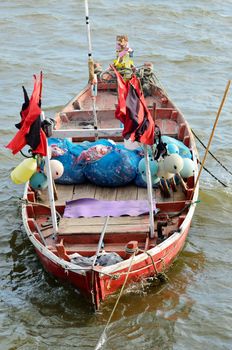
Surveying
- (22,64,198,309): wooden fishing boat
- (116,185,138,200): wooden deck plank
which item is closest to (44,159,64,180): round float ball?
(22,64,198,309): wooden fishing boat

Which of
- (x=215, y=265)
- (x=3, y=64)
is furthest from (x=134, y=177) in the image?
(x=3, y=64)

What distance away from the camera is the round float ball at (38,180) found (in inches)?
426

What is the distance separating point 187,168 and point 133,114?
2341 millimetres

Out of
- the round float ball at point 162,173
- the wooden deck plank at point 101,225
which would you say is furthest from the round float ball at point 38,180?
the round float ball at point 162,173

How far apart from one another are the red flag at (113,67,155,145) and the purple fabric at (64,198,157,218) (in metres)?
1.81

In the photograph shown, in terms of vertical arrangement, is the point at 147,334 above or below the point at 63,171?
below

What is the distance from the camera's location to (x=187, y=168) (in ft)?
35.5

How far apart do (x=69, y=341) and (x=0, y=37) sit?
597 inches

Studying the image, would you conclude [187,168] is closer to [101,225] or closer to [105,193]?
[105,193]

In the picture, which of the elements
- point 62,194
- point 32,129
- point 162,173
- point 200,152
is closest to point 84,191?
point 62,194

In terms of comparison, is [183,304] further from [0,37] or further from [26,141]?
[0,37]

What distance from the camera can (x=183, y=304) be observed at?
986 centimetres

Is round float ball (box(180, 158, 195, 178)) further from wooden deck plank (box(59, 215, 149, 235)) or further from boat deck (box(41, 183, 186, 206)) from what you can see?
wooden deck plank (box(59, 215, 149, 235))

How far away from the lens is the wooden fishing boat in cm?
903
